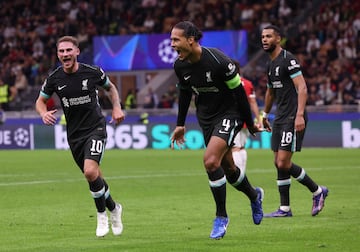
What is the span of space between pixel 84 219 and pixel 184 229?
77.3 inches

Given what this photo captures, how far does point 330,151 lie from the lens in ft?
104

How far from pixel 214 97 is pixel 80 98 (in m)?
1.63

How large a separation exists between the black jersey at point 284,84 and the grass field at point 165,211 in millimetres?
1439

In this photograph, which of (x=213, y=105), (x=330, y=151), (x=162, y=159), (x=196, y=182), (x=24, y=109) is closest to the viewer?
(x=213, y=105)

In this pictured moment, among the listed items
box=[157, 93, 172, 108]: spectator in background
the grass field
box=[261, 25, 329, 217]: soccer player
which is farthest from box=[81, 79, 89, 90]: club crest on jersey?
box=[157, 93, 172, 108]: spectator in background

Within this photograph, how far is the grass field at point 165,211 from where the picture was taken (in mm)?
10594

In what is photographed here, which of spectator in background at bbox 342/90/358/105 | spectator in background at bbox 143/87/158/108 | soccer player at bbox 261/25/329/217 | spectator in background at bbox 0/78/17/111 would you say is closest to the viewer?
soccer player at bbox 261/25/329/217

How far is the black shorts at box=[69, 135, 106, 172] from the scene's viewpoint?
11.5 m

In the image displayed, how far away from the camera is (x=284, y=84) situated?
45.1 ft

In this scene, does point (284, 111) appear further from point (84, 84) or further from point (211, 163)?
point (84, 84)

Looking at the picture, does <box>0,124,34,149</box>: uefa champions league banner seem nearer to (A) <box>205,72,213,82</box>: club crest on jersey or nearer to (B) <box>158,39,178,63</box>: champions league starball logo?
(B) <box>158,39,178,63</box>: champions league starball logo

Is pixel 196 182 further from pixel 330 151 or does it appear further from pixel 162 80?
pixel 162 80

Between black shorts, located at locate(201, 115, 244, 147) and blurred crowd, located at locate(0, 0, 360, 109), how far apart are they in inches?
925

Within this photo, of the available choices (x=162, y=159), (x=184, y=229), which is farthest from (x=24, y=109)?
(x=184, y=229)
